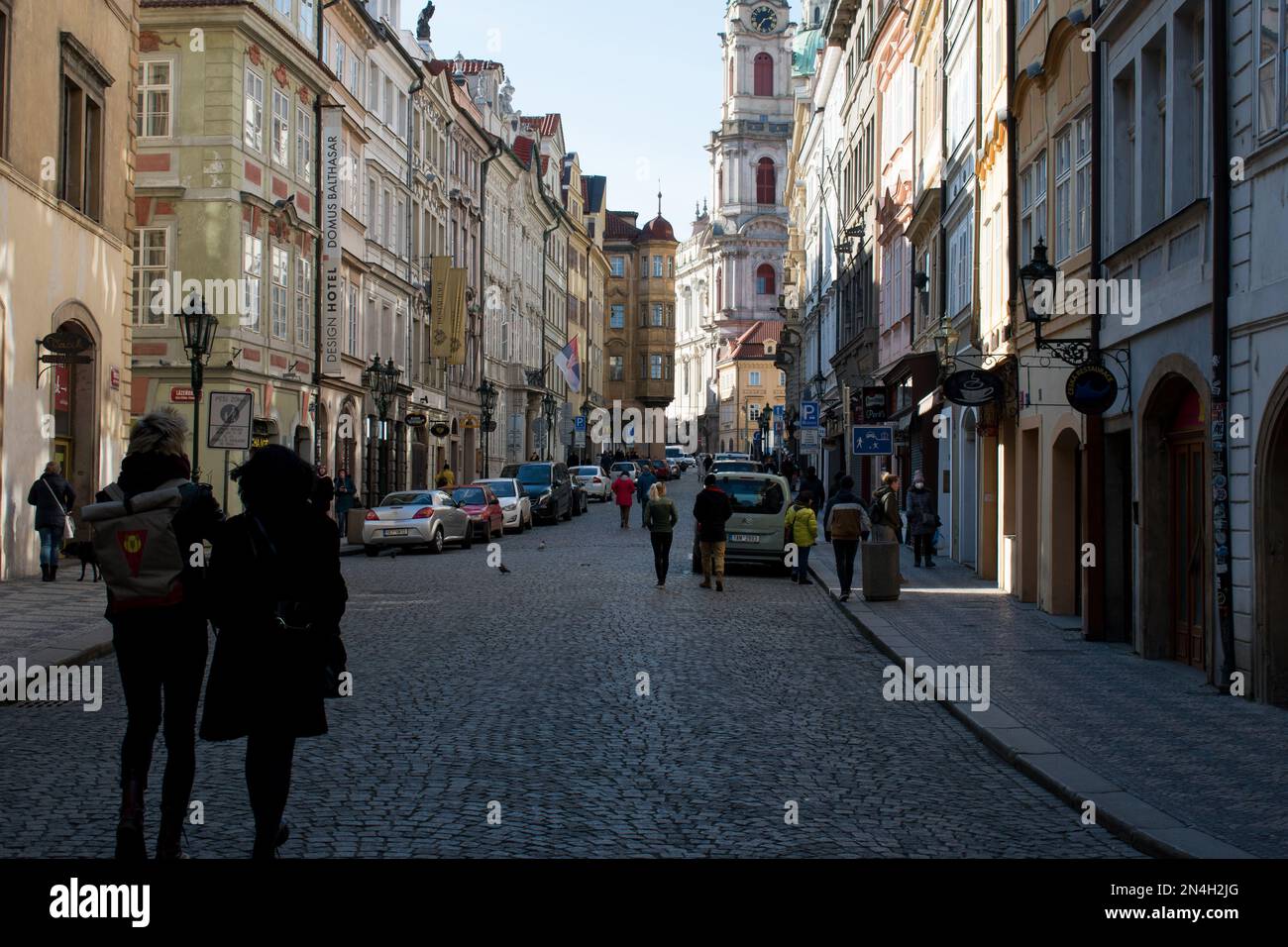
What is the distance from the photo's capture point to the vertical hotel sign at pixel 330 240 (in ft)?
136

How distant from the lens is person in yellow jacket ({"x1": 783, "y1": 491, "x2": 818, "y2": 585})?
25.9 metres

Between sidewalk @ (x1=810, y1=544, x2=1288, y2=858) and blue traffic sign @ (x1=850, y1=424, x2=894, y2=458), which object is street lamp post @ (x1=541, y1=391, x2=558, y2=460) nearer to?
blue traffic sign @ (x1=850, y1=424, x2=894, y2=458)

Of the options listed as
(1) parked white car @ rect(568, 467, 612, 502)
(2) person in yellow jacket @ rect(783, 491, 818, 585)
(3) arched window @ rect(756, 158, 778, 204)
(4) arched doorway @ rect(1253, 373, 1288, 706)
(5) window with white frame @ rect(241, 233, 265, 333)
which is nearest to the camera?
(4) arched doorway @ rect(1253, 373, 1288, 706)

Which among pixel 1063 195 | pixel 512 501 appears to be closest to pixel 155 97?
pixel 512 501

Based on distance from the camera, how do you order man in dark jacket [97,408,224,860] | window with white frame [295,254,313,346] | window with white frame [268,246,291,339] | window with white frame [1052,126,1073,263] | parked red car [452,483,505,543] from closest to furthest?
man in dark jacket [97,408,224,860], window with white frame [1052,126,1073,263], window with white frame [268,246,291,339], parked red car [452,483,505,543], window with white frame [295,254,313,346]

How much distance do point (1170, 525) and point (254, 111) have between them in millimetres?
25950

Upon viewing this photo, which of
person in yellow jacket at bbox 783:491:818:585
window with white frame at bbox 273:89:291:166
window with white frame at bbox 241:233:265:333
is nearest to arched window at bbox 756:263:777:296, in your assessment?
window with white frame at bbox 273:89:291:166

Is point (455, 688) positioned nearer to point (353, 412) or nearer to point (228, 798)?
point (228, 798)

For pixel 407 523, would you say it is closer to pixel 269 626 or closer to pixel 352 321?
pixel 352 321

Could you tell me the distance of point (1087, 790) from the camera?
8695 mm

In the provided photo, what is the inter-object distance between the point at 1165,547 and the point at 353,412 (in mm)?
32681

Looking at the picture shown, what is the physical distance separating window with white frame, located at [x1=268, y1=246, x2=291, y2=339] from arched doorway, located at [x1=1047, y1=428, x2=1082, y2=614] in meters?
22.3

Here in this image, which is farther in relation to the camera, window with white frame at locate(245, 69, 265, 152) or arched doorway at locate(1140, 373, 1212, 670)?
window with white frame at locate(245, 69, 265, 152)

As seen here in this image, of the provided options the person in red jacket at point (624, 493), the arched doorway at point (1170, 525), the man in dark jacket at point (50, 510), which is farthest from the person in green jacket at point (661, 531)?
the person in red jacket at point (624, 493)
